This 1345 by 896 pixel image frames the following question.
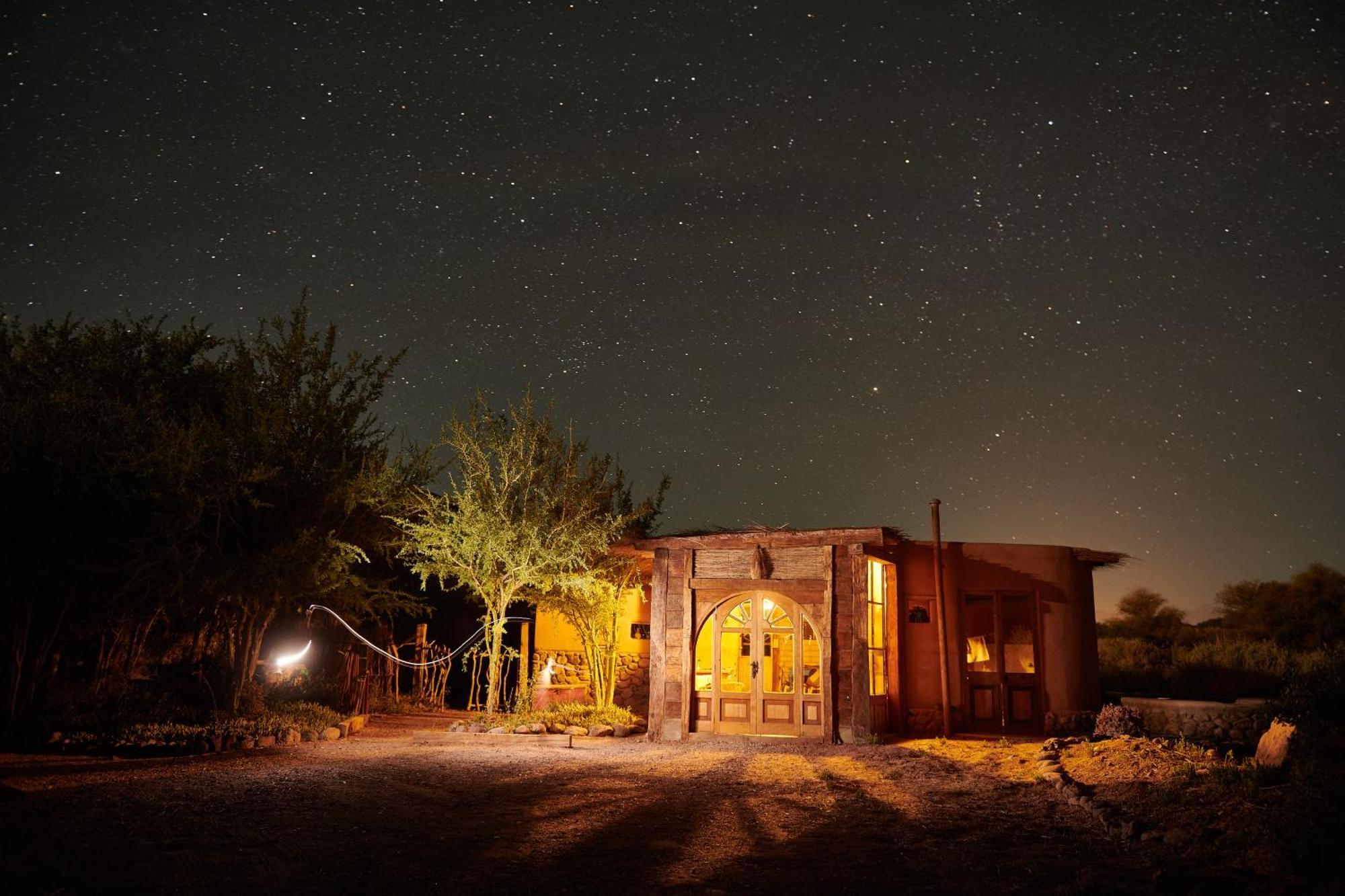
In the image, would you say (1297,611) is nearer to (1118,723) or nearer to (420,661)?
(1118,723)

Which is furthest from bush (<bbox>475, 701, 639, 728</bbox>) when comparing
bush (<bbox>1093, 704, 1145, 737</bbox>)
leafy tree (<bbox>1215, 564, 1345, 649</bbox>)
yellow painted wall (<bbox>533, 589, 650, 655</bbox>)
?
leafy tree (<bbox>1215, 564, 1345, 649</bbox>)

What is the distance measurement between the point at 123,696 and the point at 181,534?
2.78 meters

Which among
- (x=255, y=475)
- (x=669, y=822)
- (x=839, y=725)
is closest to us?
(x=669, y=822)

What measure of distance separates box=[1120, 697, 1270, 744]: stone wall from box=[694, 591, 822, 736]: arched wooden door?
5158 millimetres

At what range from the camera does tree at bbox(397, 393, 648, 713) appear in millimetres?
14148

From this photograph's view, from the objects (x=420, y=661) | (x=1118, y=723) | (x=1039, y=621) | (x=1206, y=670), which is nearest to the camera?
(x=1118, y=723)

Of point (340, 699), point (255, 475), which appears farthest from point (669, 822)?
point (340, 699)

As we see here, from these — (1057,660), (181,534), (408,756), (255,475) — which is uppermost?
(255,475)

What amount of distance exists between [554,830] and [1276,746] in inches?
241

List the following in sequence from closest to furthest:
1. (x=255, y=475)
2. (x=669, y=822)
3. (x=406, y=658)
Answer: (x=669, y=822), (x=255, y=475), (x=406, y=658)

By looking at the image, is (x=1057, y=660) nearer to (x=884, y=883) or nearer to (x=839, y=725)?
(x=839, y=725)

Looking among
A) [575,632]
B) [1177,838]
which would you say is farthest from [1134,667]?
[1177,838]

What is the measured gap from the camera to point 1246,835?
558cm

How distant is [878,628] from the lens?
14.7m
